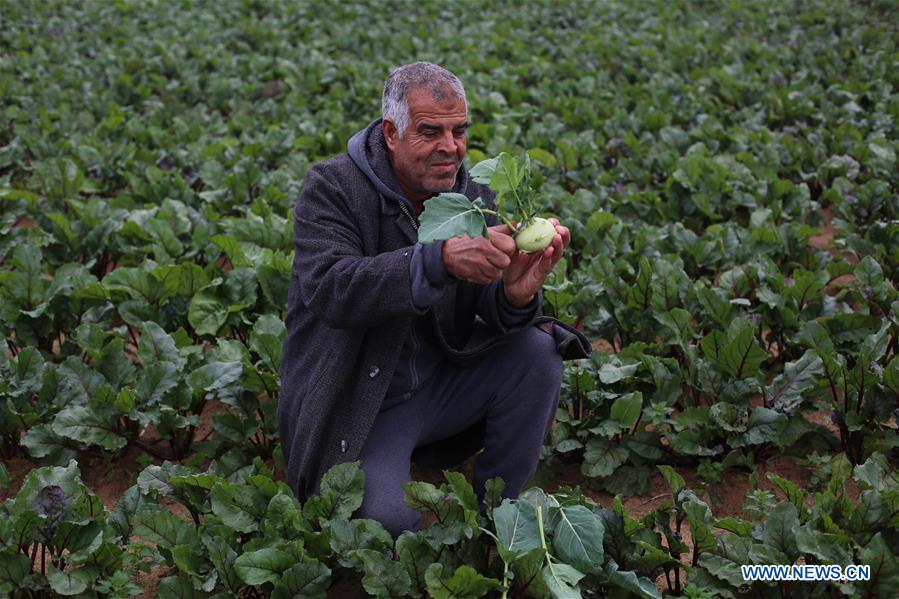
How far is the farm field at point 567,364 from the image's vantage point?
284 centimetres

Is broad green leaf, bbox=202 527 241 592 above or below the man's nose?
below

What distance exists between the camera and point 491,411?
3203 millimetres

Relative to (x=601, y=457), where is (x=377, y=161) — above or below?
above

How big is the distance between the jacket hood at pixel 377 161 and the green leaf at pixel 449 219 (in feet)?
1.51

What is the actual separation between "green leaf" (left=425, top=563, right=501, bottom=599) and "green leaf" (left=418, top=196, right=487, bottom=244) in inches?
36.7

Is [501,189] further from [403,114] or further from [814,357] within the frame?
[814,357]

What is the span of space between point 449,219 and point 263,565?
115cm

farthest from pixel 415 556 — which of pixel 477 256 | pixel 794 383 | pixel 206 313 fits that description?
pixel 206 313

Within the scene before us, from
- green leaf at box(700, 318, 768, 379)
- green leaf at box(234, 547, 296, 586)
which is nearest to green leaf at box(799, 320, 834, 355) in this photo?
green leaf at box(700, 318, 768, 379)

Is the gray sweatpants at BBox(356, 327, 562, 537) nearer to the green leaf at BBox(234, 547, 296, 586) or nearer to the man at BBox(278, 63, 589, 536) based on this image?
the man at BBox(278, 63, 589, 536)

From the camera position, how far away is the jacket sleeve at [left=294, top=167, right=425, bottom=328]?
2.71 meters

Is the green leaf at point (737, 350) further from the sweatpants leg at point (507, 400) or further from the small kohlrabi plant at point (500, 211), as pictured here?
the small kohlrabi plant at point (500, 211)

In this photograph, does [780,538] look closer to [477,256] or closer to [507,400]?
[507,400]

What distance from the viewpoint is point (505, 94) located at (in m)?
8.80
